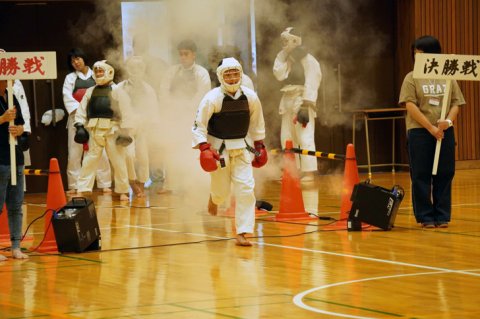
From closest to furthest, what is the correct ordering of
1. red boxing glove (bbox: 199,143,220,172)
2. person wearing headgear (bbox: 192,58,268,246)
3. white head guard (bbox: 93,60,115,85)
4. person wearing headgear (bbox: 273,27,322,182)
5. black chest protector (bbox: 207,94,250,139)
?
red boxing glove (bbox: 199,143,220,172) < person wearing headgear (bbox: 192,58,268,246) < black chest protector (bbox: 207,94,250,139) < white head guard (bbox: 93,60,115,85) < person wearing headgear (bbox: 273,27,322,182)

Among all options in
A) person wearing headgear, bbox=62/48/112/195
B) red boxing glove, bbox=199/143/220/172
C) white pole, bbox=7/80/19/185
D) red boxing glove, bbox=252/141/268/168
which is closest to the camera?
white pole, bbox=7/80/19/185

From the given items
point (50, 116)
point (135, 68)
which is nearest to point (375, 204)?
point (135, 68)

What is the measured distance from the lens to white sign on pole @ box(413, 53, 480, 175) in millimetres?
10102

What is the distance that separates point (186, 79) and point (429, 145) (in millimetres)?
5174

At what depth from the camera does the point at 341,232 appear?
10406 mm

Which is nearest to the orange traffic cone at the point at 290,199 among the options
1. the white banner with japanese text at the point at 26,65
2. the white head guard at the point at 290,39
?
the white banner with japanese text at the point at 26,65

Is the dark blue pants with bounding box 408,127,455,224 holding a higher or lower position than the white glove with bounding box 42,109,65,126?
lower

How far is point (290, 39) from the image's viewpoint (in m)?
16.2

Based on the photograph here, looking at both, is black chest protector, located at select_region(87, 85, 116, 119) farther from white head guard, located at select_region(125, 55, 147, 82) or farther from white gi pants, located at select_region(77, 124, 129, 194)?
white head guard, located at select_region(125, 55, 147, 82)

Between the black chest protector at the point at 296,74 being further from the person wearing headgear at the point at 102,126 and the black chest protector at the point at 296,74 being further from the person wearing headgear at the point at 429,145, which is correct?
the person wearing headgear at the point at 429,145

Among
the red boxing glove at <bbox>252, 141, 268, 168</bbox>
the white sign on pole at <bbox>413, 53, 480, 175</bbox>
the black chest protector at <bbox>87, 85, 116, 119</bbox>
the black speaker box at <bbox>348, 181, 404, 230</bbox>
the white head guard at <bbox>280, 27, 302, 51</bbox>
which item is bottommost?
the black speaker box at <bbox>348, 181, 404, 230</bbox>

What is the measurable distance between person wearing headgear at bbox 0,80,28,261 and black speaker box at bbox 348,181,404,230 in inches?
127

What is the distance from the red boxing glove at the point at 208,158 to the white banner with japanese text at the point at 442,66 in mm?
2096

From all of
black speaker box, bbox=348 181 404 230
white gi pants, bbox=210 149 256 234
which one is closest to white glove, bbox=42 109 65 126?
white gi pants, bbox=210 149 256 234
